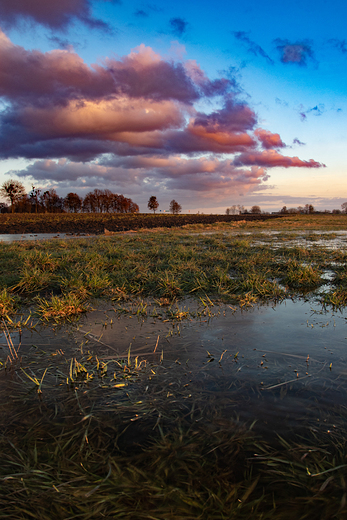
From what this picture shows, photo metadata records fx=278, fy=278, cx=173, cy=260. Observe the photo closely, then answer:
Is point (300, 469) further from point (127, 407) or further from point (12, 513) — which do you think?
point (12, 513)

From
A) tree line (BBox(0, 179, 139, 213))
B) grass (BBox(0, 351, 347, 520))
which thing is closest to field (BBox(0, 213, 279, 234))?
grass (BBox(0, 351, 347, 520))

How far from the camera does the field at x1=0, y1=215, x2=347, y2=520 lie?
1.73 metres

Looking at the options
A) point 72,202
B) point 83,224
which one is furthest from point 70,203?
point 83,224

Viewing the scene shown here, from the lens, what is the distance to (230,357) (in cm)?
336

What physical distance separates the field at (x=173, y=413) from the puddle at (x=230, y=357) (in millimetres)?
17

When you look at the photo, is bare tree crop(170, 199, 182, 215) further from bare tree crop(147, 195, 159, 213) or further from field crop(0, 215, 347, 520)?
field crop(0, 215, 347, 520)

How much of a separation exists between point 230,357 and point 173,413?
47.0 inches

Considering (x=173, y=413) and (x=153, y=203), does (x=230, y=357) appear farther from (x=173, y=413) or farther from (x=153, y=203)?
(x=153, y=203)

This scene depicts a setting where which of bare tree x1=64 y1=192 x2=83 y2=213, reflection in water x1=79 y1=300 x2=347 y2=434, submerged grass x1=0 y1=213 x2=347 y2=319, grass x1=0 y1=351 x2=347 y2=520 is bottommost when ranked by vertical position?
grass x1=0 y1=351 x2=347 y2=520

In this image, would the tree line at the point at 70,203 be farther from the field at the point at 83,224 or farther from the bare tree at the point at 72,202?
the field at the point at 83,224

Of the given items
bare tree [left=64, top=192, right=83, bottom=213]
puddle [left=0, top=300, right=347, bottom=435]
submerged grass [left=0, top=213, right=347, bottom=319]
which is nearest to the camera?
puddle [left=0, top=300, right=347, bottom=435]

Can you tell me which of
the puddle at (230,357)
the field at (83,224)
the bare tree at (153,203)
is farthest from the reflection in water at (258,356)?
the bare tree at (153,203)

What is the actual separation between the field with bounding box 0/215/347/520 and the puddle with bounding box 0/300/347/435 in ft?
0.06

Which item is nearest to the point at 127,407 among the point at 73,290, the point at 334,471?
the point at 334,471
